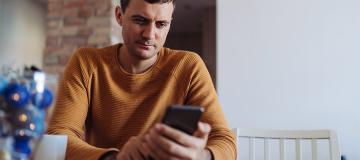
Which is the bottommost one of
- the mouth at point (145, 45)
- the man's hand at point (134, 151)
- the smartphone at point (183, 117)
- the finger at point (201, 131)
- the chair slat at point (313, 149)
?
the chair slat at point (313, 149)

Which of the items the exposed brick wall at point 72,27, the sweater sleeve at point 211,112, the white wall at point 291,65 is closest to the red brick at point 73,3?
the exposed brick wall at point 72,27

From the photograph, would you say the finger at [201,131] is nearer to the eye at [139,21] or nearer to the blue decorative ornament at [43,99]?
the blue decorative ornament at [43,99]

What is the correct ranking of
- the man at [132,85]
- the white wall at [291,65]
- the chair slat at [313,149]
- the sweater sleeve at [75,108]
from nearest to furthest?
1. the sweater sleeve at [75,108]
2. the man at [132,85]
3. the chair slat at [313,149]
4. the white wall at [291,65]

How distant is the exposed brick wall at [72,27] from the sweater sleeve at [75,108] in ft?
6.14

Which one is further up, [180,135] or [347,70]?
[347,70]

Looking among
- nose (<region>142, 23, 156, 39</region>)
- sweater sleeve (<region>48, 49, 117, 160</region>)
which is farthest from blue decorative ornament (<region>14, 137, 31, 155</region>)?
nose (<region>142, 23, 156, 39</region>)

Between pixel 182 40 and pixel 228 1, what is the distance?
4.41 m

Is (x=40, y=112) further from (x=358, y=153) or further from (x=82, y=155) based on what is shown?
(x=358, y=153)

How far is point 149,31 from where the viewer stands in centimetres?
96

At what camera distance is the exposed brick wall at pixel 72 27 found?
2.90m

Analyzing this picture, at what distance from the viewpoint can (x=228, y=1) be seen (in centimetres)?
229

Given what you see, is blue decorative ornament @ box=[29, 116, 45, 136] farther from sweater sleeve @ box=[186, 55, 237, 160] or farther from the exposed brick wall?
the exposed brick wall

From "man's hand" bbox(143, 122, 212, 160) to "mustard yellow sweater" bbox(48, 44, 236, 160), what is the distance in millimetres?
354

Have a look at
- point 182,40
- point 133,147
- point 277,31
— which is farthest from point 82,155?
point 182,40
